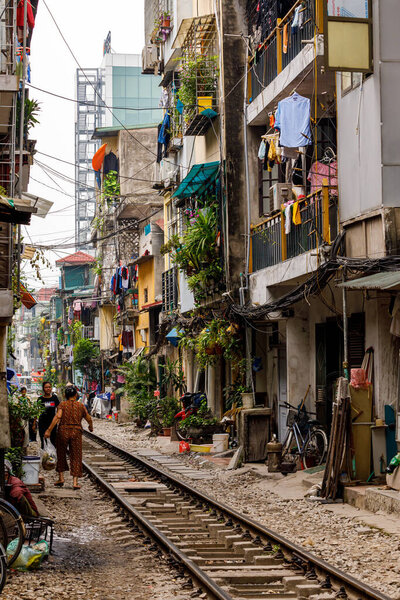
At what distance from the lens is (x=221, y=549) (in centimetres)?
1126

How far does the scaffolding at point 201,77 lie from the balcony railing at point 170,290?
8400 millimetres

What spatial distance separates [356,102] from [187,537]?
24.7 ft

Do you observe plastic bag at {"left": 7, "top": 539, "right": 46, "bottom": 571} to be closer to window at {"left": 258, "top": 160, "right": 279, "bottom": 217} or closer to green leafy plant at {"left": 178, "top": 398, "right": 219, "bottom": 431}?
window at {"left": 258, "top": 160, "right": 279, "bottom": 217}

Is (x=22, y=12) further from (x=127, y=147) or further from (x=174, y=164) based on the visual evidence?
(x=127, y=147)

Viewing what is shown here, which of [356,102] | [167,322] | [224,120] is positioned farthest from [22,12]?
[167,322]

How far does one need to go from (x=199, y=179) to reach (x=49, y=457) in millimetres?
11536

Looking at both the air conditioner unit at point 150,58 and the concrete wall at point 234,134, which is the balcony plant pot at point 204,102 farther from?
the air conditioner unit at point 150,58

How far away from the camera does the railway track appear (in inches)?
342

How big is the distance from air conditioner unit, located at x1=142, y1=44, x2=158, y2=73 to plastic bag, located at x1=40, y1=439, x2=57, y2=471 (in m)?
21.4

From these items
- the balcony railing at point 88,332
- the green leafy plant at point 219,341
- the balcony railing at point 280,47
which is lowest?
the green leafy plant at point 219,341

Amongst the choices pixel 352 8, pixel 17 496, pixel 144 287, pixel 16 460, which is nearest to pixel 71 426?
pixel 16 460

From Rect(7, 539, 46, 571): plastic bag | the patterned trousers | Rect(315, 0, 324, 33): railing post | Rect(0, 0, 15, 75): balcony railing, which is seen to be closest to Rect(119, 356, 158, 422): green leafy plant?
the patterned trousers

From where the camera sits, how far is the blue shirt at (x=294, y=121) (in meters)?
17.5

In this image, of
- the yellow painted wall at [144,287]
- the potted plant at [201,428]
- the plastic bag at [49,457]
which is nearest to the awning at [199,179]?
the potted plant at [201,428]
